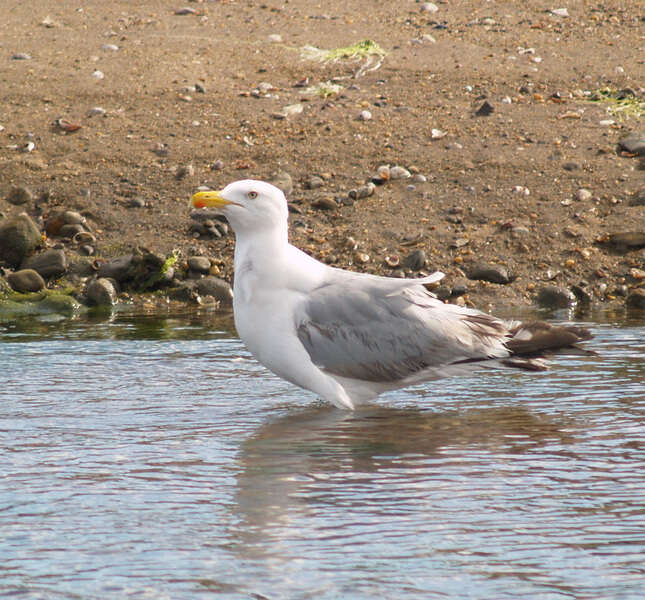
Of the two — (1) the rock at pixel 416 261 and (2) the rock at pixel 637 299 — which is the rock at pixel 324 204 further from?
(2) the rock at pixel 637 299

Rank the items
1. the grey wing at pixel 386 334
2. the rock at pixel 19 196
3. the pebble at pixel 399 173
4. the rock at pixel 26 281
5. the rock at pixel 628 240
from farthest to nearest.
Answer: the pebble at pixel 399 173
the rock at pixel 19 196
the rock at pixel 628 240
the rock at pixel 26 281
the grey wing at pixel 386 334

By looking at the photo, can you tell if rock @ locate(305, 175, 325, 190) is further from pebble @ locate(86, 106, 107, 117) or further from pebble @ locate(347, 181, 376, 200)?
pebble @ locate(86, 106, 107, 117)

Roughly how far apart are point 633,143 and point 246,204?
280 inches

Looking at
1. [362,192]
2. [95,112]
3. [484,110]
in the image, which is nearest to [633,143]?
[484,110]

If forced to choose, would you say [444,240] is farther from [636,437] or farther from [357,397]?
[636,437]

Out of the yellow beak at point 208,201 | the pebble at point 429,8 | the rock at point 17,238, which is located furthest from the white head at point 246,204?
the pebble at point 429,8

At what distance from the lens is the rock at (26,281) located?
11234 millimetres

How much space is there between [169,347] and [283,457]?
3.12 m

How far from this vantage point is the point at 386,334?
749 cm

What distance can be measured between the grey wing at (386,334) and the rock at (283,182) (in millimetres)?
4874

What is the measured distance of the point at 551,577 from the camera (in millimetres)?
4379

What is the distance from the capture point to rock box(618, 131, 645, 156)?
43.2 feet

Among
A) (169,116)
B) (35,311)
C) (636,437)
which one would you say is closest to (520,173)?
(169,116)

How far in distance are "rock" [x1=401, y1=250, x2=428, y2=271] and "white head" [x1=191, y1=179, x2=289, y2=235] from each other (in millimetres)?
4274
